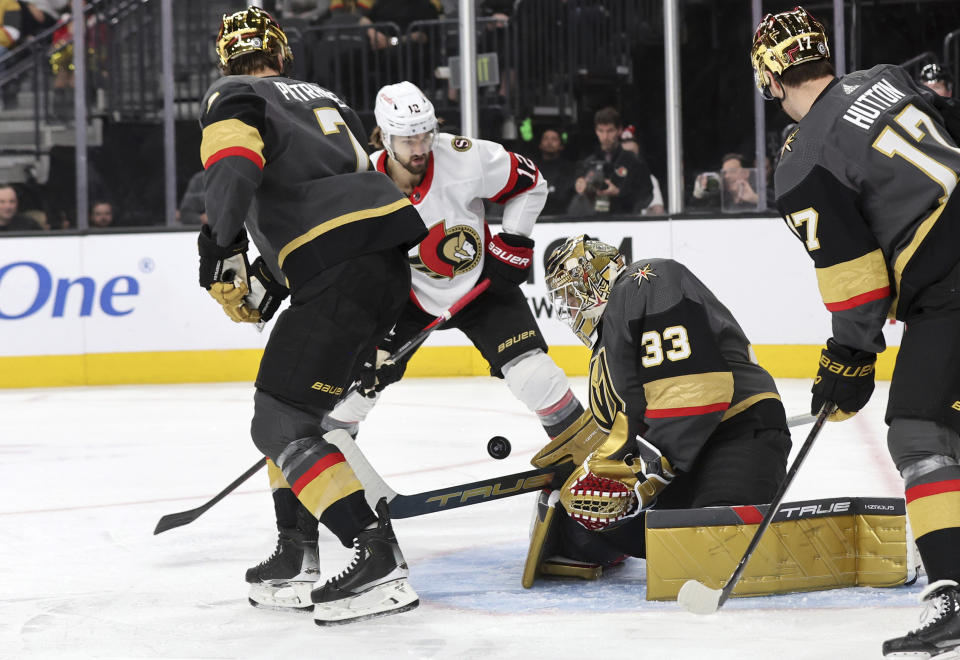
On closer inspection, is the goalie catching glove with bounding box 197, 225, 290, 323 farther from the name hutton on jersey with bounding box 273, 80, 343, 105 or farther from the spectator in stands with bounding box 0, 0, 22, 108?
the spectator in stands with bounding box 0, 0, 22, 108

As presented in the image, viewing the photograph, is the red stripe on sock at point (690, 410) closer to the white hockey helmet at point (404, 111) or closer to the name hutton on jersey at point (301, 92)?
the name hutton on jersey at point (301, 92)

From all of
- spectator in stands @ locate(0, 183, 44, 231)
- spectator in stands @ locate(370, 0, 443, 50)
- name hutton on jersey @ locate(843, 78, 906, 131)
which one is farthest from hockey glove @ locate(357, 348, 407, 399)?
spectator in stands @ locate(370, 0, 443, 50)

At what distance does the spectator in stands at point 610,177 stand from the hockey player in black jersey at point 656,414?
4.38m

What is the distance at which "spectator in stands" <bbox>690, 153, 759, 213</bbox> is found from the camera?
22.2 feet

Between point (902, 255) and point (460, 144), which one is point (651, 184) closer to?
point (460, 144)

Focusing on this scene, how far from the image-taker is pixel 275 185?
8.25 ft

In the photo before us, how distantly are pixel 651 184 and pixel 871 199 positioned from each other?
4980 millimetres

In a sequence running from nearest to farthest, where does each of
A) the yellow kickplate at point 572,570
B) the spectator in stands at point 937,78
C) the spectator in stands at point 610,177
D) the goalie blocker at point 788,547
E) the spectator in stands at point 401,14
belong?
the goalie blocker at point 788,547
the yellow kickplate at point 572,570
the spectator in stands at point 937,78
the spectator in stands at point 610,177
the spectator in stands at point 401,14

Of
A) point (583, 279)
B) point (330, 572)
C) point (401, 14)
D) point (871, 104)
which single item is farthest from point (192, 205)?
point (871, 104)

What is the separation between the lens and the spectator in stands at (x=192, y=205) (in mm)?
7359

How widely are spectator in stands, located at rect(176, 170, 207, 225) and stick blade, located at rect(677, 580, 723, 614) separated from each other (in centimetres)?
545

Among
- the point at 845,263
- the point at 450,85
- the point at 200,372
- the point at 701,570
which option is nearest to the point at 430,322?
the point at 701,570

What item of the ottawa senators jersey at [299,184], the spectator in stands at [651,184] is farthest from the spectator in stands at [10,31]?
the ottawa senators jersey at [299,184]

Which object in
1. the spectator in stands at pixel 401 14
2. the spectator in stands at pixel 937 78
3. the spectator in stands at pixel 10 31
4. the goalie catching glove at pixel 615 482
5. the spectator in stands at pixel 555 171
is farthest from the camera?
the spectator in stands at pixel 10 31
